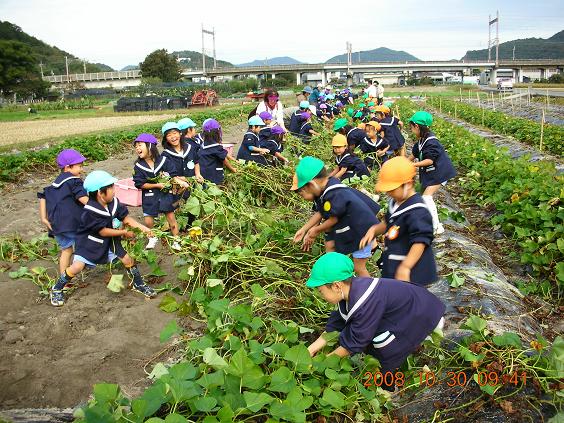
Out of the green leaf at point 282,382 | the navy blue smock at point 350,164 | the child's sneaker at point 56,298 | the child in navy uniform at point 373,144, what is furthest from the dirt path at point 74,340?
the child in navy uniform at point 373,144

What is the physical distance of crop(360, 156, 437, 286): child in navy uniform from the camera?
3.23m

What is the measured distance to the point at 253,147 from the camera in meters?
7.44

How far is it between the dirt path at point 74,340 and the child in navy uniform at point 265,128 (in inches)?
116

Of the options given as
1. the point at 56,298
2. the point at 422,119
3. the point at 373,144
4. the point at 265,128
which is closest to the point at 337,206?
the point at 422,119

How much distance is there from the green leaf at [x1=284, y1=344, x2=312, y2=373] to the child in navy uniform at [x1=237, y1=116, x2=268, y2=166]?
16.3ft

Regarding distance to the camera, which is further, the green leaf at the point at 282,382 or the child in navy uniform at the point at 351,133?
the child in navy uniform at the point at 351,133

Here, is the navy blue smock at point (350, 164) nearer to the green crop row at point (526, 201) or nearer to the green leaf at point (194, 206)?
the green crop row at point (526, 201)

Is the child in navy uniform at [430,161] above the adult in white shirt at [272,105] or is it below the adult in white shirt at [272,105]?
below

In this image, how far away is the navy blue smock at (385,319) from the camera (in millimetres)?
2688

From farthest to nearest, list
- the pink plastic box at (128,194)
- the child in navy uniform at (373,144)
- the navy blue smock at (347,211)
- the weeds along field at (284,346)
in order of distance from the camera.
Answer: the child in navy uniform at (373,144)
the pink plastic box at (128,194)
the navy blue smock at (347,211)
the weeds along field at (284,346)

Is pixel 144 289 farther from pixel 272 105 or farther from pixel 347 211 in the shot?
pixel 272 105

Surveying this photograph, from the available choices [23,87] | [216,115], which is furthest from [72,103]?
[216,115]

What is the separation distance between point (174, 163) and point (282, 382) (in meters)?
4.06

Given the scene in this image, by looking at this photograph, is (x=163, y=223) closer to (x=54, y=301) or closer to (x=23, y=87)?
(x=54, y=301)
